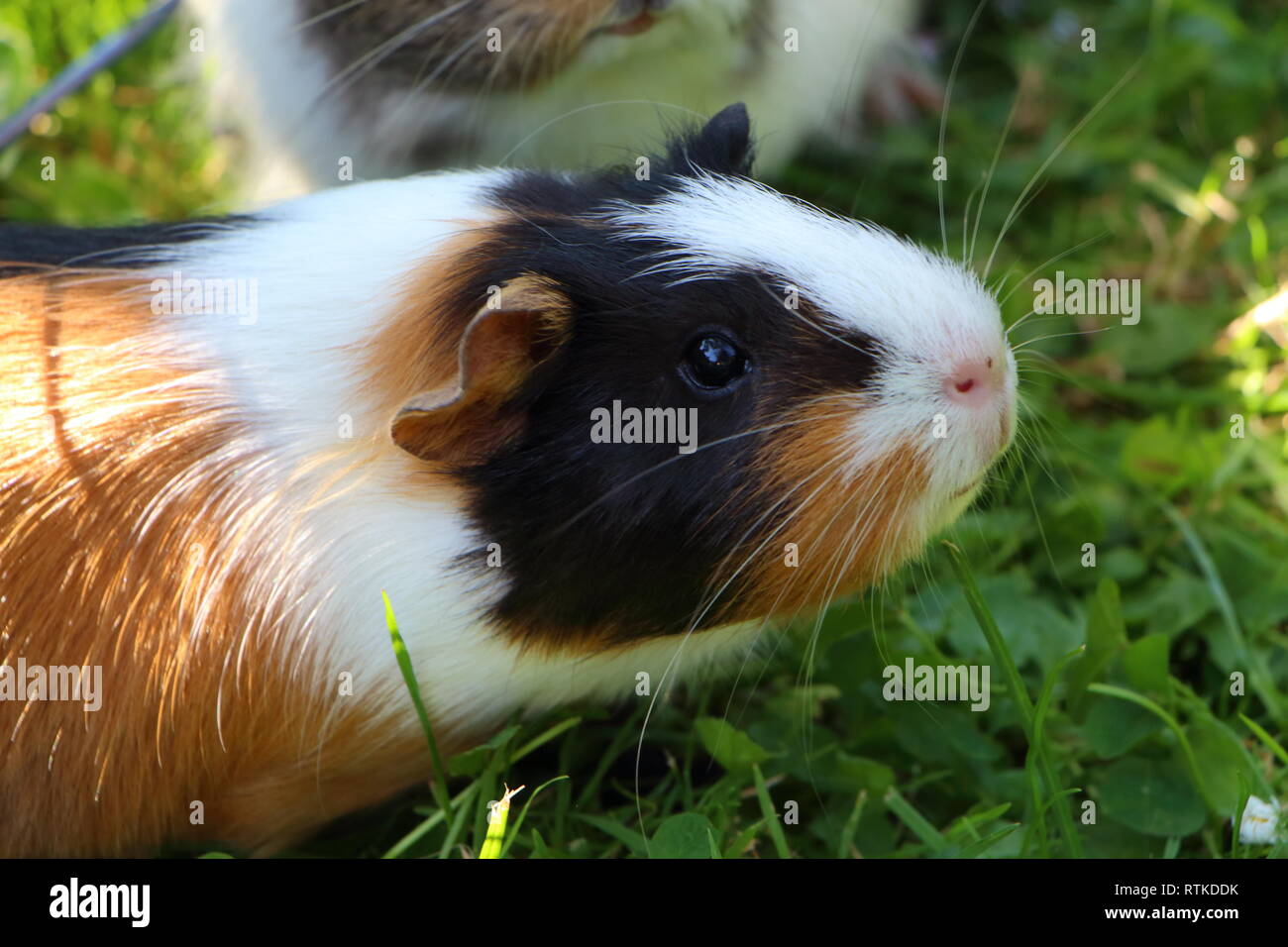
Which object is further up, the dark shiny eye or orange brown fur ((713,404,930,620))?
the dark shiny eye

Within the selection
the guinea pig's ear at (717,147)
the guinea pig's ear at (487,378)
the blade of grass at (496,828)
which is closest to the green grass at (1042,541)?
the blade of grass at (496,828)

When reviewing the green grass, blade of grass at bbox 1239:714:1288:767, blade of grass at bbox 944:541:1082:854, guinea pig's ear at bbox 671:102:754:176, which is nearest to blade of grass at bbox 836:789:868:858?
the green grass

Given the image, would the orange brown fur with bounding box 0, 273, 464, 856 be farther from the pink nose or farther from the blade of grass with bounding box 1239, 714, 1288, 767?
the blade of grass with bounding box 1239, 714, 1288, 767

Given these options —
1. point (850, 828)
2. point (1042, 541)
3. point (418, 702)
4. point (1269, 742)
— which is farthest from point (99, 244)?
point (1269, 742)

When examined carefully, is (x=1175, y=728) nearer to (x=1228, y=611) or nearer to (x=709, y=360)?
(x=1228, y=611)

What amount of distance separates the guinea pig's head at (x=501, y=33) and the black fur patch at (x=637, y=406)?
103 centimetres

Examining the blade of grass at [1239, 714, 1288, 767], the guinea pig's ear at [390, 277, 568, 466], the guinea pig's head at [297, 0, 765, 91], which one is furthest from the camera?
the guinea pig's head at [297, 0, 765, 91]

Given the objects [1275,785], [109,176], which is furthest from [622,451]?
[109,176]

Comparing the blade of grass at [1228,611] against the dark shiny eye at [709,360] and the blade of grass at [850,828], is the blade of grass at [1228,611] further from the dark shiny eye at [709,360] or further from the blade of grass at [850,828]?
the dark shiny eye at [709,360]

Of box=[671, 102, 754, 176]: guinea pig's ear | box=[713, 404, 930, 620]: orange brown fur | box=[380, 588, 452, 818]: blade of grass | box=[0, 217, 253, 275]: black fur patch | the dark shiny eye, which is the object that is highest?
box=[671, 102, 754, 176]: guinea pig's ear

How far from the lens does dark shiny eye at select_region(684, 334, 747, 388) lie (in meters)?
2.04

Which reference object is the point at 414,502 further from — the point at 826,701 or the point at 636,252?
the point at 826,701

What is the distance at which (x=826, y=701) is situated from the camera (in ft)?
9.21
